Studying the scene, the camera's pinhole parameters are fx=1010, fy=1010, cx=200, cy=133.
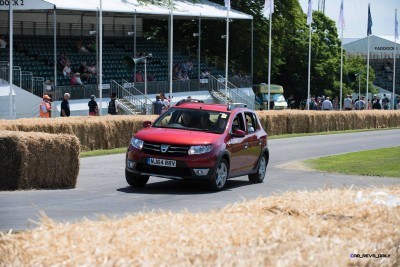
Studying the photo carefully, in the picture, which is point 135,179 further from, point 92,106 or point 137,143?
point 92,106

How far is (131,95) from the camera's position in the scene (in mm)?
47969

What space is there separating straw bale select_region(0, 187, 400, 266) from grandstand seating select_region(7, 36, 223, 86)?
38.0m

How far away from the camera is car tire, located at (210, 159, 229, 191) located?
62.5ft

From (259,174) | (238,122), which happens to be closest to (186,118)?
(238,122)

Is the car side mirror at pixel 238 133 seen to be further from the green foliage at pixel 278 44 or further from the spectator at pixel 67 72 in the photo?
the green foliage at pixel 278 44

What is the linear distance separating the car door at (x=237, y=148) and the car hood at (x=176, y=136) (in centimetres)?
45

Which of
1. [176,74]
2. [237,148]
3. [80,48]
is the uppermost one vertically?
[80,48]

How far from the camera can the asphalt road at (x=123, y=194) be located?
1455cm

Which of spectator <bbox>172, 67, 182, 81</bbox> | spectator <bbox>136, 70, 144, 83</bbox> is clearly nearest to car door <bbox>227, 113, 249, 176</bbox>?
spectator <bbox>136, 70, 144, 83</bbox>

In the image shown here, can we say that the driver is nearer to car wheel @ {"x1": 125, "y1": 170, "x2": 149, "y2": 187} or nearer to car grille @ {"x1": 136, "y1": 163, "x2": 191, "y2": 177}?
car wheel @ {"x1": 125, "y1": 170, "x2": 149, "y2": 187}

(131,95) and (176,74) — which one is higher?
(176,74)

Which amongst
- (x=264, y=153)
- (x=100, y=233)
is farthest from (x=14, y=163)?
(x=100, y=233)

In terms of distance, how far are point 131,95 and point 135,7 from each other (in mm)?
4235

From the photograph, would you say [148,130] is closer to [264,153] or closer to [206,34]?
[264,153]
